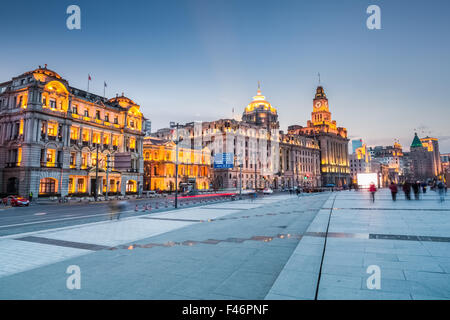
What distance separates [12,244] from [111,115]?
55.4 metres

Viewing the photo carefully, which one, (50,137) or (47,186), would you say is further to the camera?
(50,137)

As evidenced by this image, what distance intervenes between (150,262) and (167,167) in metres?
71.3

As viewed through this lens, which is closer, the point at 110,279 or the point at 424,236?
the point at 110,279

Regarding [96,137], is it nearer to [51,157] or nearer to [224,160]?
[51,157]

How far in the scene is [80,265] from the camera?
8.47m

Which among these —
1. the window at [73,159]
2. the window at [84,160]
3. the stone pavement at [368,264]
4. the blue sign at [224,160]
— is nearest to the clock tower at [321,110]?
the blue sign at [224,160]

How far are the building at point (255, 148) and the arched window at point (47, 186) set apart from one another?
44118 mm

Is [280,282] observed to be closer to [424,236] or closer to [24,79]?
[424,236]

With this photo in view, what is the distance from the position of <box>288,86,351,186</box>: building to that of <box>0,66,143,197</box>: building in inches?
4837

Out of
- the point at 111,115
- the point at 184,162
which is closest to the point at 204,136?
the point at 184,162

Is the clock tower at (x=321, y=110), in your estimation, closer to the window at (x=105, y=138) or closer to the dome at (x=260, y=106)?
the dome at (x=260, y=106)

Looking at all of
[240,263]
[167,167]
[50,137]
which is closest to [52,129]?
[50,137]

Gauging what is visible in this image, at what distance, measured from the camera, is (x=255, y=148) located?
111000 mm

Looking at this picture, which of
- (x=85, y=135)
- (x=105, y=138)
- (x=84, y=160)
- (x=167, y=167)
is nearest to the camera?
(x=84, y=160)
